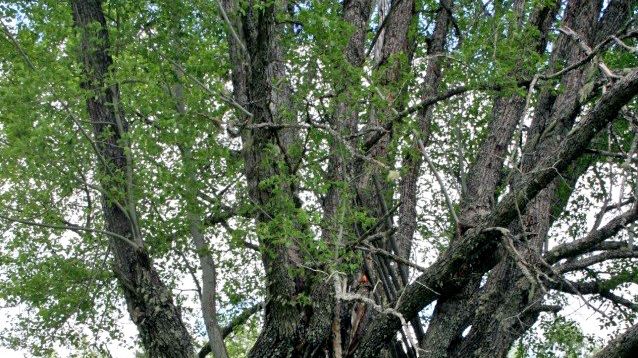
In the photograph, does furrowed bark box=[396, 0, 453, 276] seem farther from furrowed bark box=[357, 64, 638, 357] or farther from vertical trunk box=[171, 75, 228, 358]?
vertical trunk box=[171, 75, 228, 358]

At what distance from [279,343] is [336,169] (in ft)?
6.20

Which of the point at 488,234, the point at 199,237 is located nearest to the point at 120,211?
the point at 199,237

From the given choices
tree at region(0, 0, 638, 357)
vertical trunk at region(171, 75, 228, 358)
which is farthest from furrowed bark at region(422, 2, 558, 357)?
vertical trunk at region(171, 75, 228, 358)

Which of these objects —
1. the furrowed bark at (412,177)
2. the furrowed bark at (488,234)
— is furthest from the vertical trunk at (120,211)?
the furrowed bark at (412,177)

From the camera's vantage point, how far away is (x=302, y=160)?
29.0 feet

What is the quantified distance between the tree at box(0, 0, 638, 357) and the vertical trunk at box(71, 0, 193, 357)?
0.07ft

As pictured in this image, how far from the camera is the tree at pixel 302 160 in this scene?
323 inches

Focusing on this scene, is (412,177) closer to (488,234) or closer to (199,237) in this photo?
(199,237)

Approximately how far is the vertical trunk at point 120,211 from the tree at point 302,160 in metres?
0.02

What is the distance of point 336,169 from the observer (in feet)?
29.7

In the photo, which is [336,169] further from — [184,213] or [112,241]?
[112,241]

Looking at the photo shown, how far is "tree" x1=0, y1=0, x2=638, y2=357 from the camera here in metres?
8.20

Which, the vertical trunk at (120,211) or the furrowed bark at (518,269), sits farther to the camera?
the furrowed bark at (518,269)

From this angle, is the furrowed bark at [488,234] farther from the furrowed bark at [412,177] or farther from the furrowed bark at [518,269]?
the furrowed bark at [412,177]
